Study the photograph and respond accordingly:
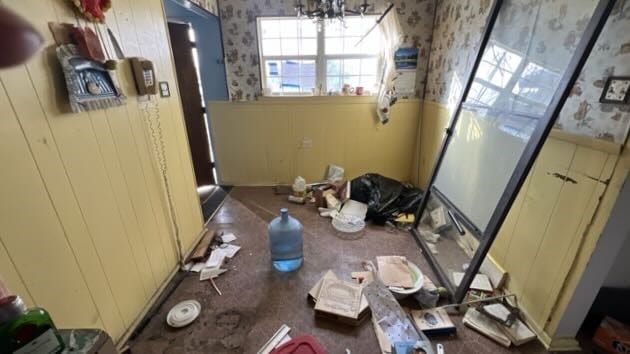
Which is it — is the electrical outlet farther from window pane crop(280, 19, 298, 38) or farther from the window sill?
window pane crop(280, 19, 298, 38)

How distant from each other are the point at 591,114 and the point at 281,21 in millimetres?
2768

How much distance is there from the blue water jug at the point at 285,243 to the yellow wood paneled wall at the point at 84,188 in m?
0.72

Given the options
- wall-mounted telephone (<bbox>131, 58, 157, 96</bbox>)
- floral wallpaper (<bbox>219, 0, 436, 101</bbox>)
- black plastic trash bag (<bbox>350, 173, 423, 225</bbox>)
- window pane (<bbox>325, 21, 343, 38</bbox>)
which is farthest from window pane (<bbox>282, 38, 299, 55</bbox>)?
wall-mounted telephone (<bbox>131, 58, 157, 96</bbox>)

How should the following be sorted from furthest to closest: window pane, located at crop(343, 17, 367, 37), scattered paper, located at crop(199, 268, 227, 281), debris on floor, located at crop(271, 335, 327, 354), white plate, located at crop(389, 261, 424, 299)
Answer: window pane, located at crop(343, 17, 367, 37) < scattered paper, located at crop(199, 268, 227, 281) < white plate, located at crop(389, 261, 424, 299) < debris on floor, located at crop(271, 335, 327, 354)

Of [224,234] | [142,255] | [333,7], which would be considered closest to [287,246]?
[224,234]

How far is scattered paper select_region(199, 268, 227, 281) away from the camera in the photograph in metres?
1.88

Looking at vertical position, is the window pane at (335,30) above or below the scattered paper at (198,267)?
above

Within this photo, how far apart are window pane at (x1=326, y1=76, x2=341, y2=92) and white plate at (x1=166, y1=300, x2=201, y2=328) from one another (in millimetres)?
2528

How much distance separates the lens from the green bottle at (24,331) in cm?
60

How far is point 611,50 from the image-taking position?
1106 mm

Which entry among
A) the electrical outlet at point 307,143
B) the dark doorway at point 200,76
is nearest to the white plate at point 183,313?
the dark doorway at point 200,76

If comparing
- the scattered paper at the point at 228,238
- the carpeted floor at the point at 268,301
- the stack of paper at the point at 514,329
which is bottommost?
the carpeted floor at the point at 268,301

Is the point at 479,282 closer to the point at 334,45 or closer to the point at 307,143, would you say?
the point at 307,143

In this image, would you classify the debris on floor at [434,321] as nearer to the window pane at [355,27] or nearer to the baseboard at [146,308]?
the baseboard at [146,308]
